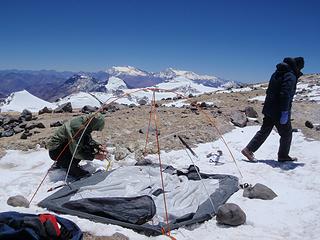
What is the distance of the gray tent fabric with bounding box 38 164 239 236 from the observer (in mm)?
5707

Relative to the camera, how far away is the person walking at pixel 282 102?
330 inches

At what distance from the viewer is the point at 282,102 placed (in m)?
8.40

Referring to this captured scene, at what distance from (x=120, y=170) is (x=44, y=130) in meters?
5.40

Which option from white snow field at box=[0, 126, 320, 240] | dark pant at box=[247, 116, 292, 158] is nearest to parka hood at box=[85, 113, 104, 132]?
white snow field at box=[0, 126, 320, 240]

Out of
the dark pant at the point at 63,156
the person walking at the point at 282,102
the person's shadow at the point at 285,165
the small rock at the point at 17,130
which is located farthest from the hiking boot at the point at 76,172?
the small rock at the point at 17,130

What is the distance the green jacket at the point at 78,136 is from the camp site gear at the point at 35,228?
3.34 m

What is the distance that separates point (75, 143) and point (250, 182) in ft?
12.8

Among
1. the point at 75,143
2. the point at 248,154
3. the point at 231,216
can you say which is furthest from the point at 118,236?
the point at 248,154

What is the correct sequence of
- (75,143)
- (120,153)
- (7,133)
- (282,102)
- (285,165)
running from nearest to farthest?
(75,143)
(282,102)
(285,165)
(120,153)
(7,133)

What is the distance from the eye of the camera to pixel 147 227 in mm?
5430

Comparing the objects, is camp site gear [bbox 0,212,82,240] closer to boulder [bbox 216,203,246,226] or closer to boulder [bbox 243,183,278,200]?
boulder [bbox 216,203,246,226]

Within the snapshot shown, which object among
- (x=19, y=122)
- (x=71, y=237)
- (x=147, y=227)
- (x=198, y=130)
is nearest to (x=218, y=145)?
(x=198, y=130)

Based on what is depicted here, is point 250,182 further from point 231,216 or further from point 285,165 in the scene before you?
point 231,216

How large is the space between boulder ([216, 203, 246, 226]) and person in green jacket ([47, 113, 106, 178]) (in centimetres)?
351
